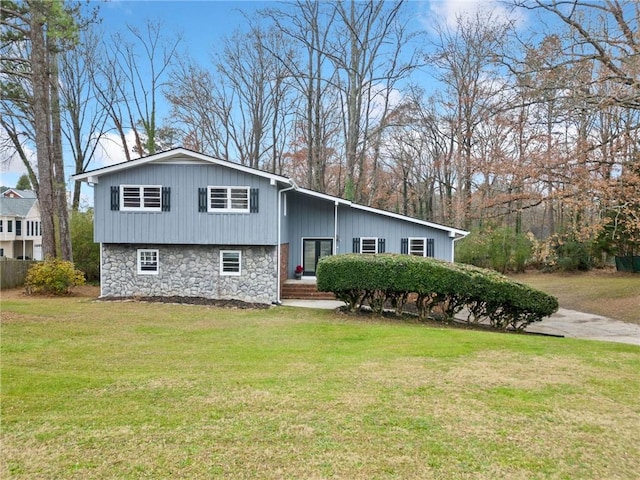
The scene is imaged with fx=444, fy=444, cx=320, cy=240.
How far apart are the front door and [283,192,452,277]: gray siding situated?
20 centimetres

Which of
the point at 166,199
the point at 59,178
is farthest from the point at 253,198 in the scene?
the point at 59,178

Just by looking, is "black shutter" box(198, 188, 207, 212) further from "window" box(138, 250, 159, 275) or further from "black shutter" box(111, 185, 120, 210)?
"black shutter" box(111, 185, 120, 210)

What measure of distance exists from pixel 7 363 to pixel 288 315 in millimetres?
7476

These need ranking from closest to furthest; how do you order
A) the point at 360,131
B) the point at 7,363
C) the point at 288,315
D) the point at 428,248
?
the point at 7,363 < the point at 288,315 < the point at 428,248 < the point at 360,131

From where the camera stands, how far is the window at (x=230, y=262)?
610 inches

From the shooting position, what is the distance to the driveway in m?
11.6

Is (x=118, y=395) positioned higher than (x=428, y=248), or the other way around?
(x=428, y=248)

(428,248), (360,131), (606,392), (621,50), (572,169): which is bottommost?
(606,392)

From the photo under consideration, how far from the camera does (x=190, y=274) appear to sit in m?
15.5

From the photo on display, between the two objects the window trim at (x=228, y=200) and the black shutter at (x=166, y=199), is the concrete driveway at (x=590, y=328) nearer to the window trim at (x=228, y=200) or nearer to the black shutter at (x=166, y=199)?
the window trim at (x=228, y=200)

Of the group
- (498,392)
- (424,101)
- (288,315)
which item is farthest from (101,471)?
(424,101)

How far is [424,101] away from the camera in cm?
2995

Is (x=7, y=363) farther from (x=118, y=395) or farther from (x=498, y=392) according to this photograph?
(x=498, y=392)

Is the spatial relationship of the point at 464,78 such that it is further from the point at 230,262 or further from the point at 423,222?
the point at 230,262
